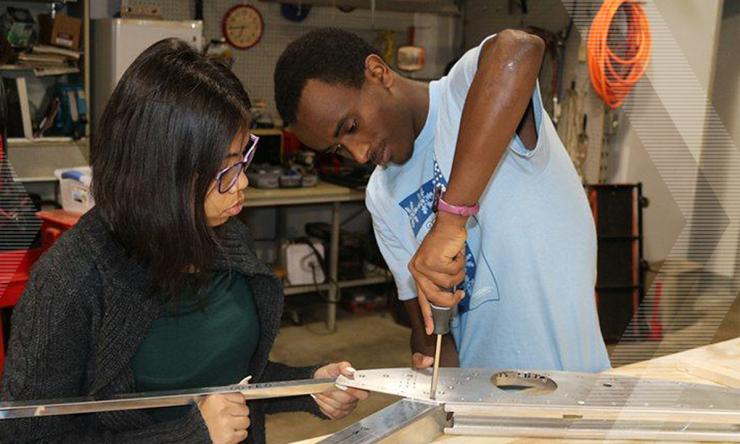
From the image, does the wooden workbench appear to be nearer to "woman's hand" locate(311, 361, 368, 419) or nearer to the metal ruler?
"woman's hand" locate(311, 361, 368, 419)

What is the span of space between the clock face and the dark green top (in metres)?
3.78

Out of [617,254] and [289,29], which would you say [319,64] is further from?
[289,29]

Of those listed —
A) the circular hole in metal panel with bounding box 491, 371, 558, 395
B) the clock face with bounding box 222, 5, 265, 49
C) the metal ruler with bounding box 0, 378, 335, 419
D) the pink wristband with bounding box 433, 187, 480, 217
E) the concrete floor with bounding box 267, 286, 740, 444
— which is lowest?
the concrete floor with bounding box 267, 286, 740, 444

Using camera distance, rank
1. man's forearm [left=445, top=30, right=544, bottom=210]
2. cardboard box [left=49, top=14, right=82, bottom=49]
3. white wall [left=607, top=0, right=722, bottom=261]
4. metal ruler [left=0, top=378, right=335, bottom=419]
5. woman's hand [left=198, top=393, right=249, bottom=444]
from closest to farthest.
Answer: metal ruler [left=0, top=378, right=335, bottom=419] → man's forearm [left=445, top=30, right=544, bottom=210] → woman's hand [left=198, top=393, right=249, bottom=444] → white wall [left=607, top=0, right=722, bottom=261] → cardboard box [left=49, top=14, right=82, bottom=49]

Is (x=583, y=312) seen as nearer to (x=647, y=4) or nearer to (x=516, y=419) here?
(x=516, y=419)

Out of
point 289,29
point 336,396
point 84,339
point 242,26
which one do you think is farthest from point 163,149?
point 289,29

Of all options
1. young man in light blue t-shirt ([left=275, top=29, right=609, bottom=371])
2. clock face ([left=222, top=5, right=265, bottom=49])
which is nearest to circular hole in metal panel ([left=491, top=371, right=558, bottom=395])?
young man in light blue t-shirt ([left=275, top=29, right=609, bottom=371])

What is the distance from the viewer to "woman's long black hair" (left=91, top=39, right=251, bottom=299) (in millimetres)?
1231

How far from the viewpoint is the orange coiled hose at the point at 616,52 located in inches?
169

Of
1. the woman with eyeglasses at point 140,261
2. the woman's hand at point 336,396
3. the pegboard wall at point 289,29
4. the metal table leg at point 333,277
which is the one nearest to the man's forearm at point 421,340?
the woman's hand at point 336,396

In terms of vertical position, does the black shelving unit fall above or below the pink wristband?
below

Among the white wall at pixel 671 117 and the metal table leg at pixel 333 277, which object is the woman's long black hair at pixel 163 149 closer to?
the white wall at pixel 671 117

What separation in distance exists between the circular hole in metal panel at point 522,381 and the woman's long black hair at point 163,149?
58cm

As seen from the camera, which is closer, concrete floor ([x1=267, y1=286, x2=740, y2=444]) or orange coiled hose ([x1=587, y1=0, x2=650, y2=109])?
concrete floor ([x1=267, y1=286, x2=740, y2=444])
